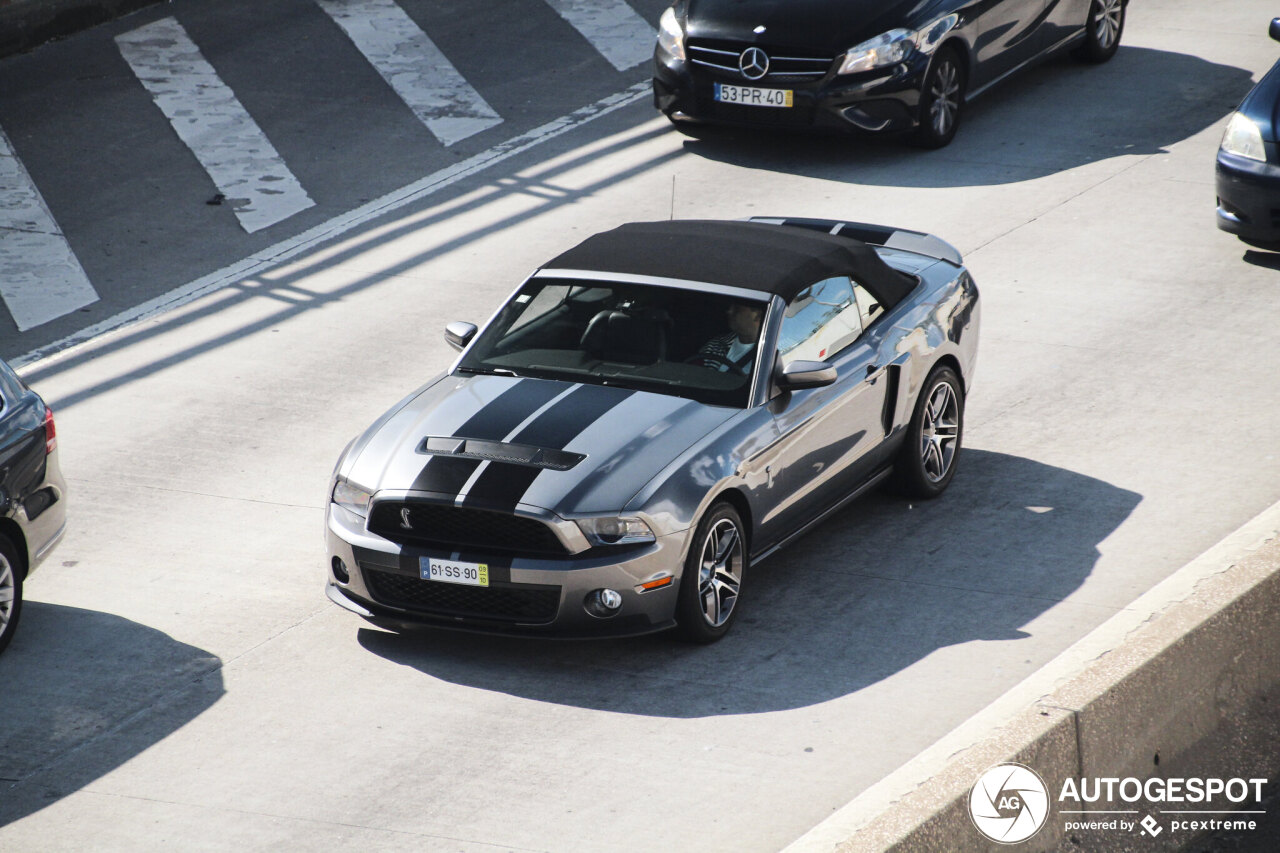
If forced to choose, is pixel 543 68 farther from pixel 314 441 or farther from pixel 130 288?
pixel 314 441

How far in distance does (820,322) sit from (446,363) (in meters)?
3.46

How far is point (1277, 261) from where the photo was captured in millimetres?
13000

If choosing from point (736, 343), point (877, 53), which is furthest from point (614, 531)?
point (877, 53)

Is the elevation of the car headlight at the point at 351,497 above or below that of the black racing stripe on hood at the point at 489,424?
below

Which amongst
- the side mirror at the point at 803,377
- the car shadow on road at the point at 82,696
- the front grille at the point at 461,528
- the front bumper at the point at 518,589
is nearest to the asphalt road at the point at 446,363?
the car shadow on road at the point at 82,696

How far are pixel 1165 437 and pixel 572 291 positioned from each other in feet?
11.7

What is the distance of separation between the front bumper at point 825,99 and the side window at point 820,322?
5806mm

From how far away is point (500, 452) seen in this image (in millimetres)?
7809

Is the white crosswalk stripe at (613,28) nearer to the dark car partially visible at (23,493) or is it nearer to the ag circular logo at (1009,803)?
the dark car partially visible at (23,493)

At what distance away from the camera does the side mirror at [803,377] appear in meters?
8.20

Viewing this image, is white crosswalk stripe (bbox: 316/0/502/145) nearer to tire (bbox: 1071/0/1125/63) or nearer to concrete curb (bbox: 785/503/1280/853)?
tire (bbox: 1071/0/1125/63)

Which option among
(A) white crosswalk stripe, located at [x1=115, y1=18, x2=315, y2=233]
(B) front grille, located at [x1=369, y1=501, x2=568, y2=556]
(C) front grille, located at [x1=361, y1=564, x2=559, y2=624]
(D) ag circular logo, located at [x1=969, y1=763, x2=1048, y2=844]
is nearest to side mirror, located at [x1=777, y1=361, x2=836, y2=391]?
(B) front grille, located at [x1=369, y1=501, x2=568, y2=556]

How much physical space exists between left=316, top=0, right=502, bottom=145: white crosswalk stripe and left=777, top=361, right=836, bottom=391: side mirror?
8112 millimetres

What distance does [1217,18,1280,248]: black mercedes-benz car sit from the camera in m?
12.5
